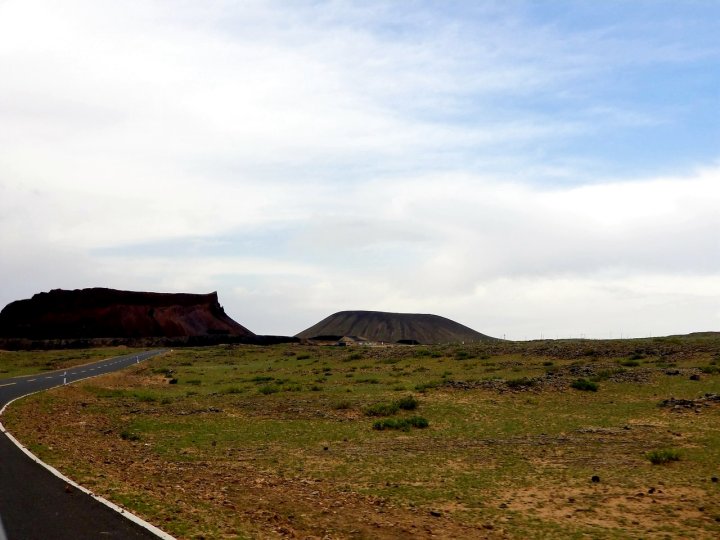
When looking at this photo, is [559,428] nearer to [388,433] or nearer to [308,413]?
[388,433]

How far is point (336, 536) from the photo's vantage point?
10570 mm

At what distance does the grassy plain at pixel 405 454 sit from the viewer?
455 inches

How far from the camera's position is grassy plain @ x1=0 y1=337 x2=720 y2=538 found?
11.6m

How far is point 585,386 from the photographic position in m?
30.0

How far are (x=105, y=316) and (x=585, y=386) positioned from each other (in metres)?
129

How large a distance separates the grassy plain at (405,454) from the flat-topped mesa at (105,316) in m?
107

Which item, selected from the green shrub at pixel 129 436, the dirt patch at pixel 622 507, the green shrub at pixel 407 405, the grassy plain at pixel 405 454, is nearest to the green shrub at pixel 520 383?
the grassy plain at pixel 405 454

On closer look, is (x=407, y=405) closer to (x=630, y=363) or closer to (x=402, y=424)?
(x=402, y=424)

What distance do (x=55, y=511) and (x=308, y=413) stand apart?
15673 millimetres

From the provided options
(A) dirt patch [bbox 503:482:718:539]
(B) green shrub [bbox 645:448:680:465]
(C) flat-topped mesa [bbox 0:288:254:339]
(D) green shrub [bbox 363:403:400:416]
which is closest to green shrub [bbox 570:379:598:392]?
(D) green shrub [bbox 363:403:400:416]

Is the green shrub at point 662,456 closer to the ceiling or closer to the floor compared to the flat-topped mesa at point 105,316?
closer to the floor

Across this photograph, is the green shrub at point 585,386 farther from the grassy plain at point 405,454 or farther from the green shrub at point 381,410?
the green shrub at point 381,410

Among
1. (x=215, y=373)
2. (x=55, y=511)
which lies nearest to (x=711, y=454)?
(x=55, y=511)

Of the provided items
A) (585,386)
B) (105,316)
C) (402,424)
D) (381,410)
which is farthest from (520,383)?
(105,316)
